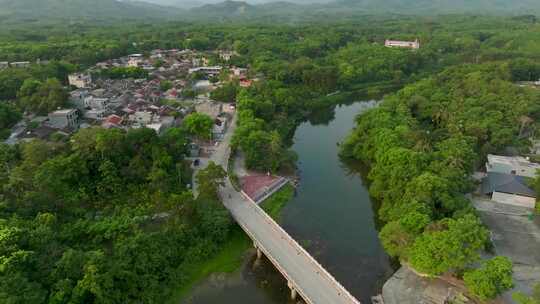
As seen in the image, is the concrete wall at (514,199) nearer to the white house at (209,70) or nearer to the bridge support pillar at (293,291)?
the bridge support pillar at (293,291)

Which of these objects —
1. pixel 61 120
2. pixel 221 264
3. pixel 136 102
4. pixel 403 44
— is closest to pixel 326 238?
pixel 221 264

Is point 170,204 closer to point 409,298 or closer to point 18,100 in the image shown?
point 409,298

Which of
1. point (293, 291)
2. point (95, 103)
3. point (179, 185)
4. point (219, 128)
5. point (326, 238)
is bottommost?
point (326, 238)

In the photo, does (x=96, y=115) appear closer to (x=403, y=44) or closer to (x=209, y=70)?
(x=209, y=70)

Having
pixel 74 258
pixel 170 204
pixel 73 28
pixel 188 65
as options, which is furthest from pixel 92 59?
pixel 73 28

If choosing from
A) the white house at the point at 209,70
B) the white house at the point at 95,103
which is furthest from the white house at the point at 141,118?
the white house at the point at 209,70

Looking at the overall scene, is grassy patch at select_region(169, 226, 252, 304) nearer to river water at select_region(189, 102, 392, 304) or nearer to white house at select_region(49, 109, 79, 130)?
river water at select_region(189, 102, 392, 304)
